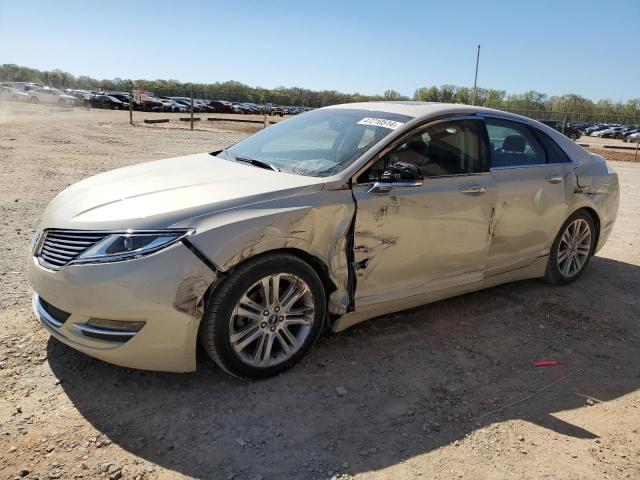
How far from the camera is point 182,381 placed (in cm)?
319

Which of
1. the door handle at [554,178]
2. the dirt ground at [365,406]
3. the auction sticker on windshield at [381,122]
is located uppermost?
the auction sticker on windshield at [381,122]

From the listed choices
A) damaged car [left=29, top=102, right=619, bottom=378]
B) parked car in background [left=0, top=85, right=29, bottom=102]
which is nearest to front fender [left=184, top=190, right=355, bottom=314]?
damaged car [left=29, top=102, right=619, bottom=378]

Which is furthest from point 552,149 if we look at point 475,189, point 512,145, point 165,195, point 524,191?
point 165,195

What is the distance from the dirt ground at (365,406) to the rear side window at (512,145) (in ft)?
4.28

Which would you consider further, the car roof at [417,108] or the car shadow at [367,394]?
the car roof at [417,108]

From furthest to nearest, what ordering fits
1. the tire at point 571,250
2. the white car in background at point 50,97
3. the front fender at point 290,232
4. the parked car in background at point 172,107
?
the parked car in background at point 172,107 → the white car in background at point 50,97 → the tire at point 571,250 → the front fender at point 290,232

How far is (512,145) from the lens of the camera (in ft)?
14.9

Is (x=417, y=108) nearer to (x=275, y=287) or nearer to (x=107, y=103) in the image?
(x=275, y=287)

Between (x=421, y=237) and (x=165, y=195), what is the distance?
5.84ft

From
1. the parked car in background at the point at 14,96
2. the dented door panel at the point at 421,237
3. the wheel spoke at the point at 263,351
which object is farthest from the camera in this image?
the parked car in background at the point at 14,96

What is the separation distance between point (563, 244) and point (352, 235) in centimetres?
272

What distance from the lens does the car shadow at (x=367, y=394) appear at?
8.70 ft

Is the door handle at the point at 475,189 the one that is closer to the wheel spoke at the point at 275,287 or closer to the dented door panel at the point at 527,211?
the dented door panel at the point at 527,211

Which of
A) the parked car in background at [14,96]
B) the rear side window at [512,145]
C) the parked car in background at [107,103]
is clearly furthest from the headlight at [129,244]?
the parked car in background at [14,96]
